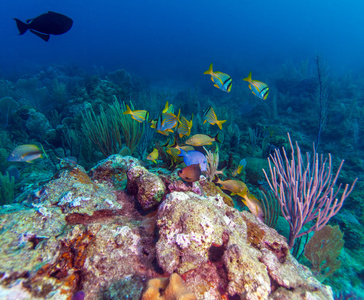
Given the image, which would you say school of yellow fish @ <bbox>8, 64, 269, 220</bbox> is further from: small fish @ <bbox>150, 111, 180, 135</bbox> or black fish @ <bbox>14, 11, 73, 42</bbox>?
black fish @ <bbox>14, 11, 73, 42</bbox>

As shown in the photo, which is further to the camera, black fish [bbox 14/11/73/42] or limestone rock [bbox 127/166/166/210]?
black fish [bbox 14/11/73/42]

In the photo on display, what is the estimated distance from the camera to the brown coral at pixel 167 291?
3.71 ft

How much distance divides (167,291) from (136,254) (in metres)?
0.57

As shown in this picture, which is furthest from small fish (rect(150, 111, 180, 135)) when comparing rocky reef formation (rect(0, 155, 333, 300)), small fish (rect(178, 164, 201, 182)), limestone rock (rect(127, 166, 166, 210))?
rocky reef formation (rect(0, 155, 333, 300))

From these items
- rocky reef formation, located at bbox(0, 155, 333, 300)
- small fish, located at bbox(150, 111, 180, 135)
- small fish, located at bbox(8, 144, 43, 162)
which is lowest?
rocky reef formation, located at bbox(0, 155, 333, 300)

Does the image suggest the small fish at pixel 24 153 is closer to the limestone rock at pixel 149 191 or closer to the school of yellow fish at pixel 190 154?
the school of yellow fish at pixel 190 154

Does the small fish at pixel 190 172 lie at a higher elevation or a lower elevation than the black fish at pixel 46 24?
lower

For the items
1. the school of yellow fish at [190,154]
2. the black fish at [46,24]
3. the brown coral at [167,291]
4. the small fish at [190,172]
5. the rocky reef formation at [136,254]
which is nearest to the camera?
the brown coral at [167,291]

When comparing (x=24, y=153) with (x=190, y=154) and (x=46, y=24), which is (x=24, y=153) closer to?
(x=46, y=24)

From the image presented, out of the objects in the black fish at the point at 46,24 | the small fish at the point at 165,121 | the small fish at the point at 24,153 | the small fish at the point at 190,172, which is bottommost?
the small fish at the point at 24,153

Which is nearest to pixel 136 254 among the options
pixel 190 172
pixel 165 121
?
pixel 190 172

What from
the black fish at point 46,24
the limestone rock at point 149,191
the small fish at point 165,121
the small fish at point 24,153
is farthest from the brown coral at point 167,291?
the black fish at point 46,24

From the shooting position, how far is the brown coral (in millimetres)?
1130

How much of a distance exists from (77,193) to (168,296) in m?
1.46
